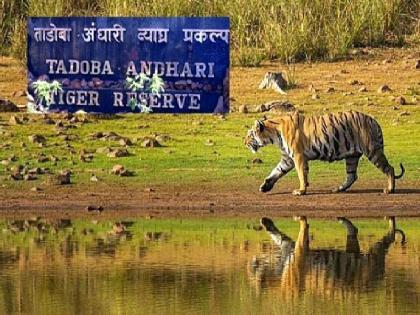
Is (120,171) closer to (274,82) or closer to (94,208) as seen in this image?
(94,208)

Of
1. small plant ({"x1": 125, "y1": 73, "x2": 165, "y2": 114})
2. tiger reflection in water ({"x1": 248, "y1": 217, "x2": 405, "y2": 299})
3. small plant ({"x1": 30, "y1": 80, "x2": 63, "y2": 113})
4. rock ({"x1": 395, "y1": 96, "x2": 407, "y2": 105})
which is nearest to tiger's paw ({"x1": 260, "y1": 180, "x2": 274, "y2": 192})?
tiger reflection in water ({"x1": 248, "y1": 217, "x2": 405, "y2": 299})

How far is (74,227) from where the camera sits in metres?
18.9

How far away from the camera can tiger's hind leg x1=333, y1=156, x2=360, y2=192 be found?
21.1 m

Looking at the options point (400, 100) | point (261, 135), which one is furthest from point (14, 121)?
point (400, 100)

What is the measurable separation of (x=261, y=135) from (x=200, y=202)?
131 centimetres

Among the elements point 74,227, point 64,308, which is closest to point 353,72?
point 74,227

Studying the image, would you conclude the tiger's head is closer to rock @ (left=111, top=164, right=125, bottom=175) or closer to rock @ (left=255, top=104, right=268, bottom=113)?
rock @ (left=111, top=164, right=125, bottom=175)

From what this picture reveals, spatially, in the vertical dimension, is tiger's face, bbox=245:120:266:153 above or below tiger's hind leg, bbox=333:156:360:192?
above

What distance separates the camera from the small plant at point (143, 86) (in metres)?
24.2

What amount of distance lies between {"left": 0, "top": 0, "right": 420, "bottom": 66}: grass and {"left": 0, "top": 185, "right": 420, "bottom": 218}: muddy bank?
6055 mm

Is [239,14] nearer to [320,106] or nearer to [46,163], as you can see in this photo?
[320,106]

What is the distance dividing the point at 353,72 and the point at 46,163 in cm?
558

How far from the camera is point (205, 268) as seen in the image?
16016mm

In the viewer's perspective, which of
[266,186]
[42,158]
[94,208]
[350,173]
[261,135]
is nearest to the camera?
[94,208]
